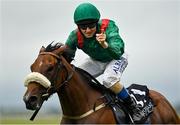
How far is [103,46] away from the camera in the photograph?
31.1ft

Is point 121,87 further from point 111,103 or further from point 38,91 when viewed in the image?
point 38,91

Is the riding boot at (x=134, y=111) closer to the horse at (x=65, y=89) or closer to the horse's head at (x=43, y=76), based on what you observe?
the horse at (x=65, y=89)

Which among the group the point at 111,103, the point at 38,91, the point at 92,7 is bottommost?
the point at 111,103

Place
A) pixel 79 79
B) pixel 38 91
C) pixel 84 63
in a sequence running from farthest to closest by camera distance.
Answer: pixel 84 63 < pixel 79 79 < pixel 38 91

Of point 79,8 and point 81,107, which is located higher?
point 79,8

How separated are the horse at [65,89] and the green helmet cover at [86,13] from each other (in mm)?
562

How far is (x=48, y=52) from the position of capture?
9305mm

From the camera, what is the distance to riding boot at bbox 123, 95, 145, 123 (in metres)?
10.0

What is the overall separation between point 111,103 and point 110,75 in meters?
0.45

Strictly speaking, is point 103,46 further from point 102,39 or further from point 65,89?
point 65,89

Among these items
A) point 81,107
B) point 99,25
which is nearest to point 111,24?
point 99,25

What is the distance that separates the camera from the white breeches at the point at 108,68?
9.64 metres

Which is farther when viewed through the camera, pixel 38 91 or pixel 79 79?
pixel 79 79

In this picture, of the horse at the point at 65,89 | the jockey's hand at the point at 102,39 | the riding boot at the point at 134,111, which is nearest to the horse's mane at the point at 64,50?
the horse at the point at 65,89
